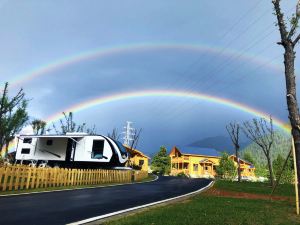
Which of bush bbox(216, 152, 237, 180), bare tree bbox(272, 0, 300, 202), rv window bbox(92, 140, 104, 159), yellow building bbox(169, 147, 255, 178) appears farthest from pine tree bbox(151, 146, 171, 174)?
bare tree bbox(272, 0, 300, 202)

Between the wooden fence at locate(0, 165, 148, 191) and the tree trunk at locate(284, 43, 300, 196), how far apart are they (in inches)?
508

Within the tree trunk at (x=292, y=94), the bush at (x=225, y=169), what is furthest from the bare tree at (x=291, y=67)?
the bush at (x=225, y=169)

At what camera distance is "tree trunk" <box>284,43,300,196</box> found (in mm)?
11836

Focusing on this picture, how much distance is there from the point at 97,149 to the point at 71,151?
291 cm

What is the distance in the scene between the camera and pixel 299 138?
11875 millimetres

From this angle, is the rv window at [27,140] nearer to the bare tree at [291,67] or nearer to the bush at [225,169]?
the bare tree at [291,67]

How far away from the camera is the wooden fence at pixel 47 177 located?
15.8 meters

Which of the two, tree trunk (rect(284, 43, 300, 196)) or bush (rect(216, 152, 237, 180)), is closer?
tree trunk (rect(284, 43, 300, 196))

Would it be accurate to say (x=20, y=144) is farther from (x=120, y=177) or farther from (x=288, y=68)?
(x=288, y=68)

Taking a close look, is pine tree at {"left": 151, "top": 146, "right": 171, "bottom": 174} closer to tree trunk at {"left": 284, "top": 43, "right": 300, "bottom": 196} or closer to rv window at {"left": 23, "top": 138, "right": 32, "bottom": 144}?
rv window at {"left": 23, "top": 138, "right": 32, "bottom": 144}

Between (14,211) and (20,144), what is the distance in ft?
86.9

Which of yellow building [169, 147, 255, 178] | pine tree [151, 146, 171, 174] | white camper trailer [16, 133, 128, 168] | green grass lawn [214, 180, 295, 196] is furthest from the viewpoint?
yellow building [169, 147, 255, 178]

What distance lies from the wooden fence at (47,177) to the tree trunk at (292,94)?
12909 mm

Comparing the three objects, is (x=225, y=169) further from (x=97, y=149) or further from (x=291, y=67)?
(x=291, y=67)
